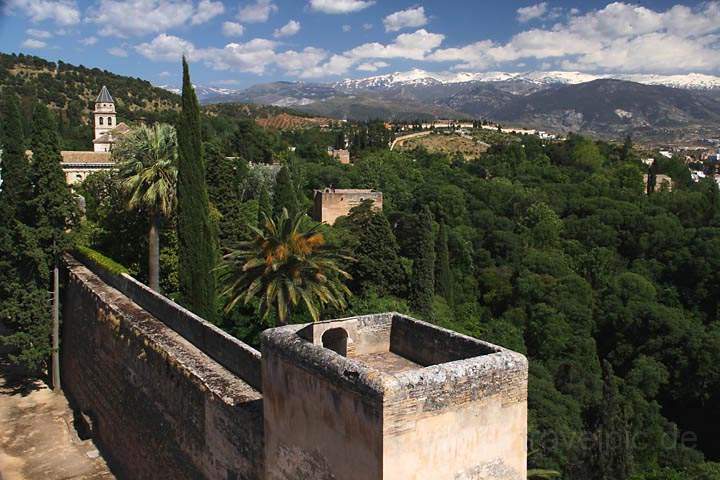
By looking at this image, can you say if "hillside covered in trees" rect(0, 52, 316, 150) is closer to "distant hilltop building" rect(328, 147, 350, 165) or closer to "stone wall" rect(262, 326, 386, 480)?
"distant hilltop building" rect(328, 147, 350, 165)

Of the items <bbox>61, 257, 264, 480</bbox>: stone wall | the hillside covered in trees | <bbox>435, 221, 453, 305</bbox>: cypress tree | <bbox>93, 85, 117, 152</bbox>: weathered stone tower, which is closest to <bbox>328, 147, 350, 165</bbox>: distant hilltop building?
the hillside covered in trees

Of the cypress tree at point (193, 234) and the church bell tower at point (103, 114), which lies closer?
the cypress tree at point (193, 234)

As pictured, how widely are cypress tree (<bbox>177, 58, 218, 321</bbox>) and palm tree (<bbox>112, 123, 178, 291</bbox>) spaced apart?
0.70 metres

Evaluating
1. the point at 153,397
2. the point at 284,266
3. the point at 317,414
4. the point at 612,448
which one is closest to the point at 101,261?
the point at 284,266

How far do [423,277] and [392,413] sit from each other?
74.6 feet

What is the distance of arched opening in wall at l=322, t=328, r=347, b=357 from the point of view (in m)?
7.51

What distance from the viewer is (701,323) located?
3622 centimetres

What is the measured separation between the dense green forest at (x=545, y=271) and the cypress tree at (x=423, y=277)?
0.06m

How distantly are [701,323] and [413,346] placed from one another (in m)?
34.0

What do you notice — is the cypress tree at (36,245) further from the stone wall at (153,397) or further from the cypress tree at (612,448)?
the cypress tree at (612,448)

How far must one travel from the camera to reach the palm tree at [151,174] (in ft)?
58.9

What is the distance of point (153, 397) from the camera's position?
1102cm

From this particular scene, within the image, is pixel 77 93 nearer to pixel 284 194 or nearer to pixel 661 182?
pixel 284 194

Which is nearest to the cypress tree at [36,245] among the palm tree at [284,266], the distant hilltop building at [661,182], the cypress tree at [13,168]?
the cypress tree at [13,168]
